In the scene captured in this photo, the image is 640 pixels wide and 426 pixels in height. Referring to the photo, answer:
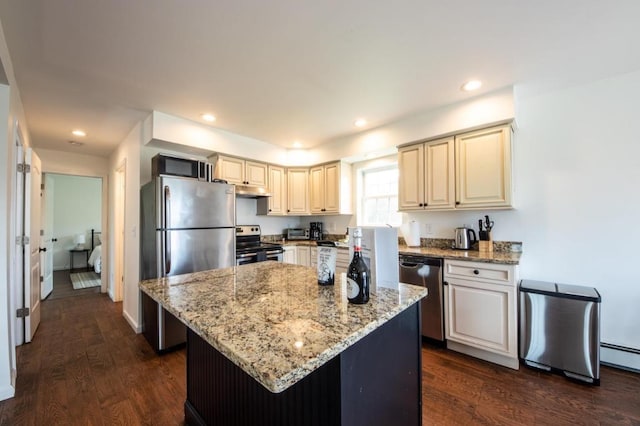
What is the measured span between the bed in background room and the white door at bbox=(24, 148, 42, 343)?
96.0 inches

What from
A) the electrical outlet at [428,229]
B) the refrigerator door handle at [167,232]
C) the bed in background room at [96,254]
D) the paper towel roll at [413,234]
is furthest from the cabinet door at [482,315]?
the bed in background room at [96,254]

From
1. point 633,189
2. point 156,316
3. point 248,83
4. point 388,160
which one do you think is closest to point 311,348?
point 248,83

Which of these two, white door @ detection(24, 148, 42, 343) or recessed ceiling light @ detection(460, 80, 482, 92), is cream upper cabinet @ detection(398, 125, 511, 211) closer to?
recessed ceiling light @ detection(460, 80, 482, 92)

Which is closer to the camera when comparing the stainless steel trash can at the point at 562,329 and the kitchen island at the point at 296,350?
the kitchen island at the point at 296,350

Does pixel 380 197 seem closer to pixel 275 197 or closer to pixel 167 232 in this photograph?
pixel 275 197

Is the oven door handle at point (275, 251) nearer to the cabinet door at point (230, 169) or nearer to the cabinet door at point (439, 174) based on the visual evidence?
the cabinet door at point (230, 169)

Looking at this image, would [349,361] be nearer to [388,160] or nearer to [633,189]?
[633,189]

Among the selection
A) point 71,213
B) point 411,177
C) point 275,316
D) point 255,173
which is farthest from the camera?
point 71,213

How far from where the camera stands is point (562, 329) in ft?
6.88

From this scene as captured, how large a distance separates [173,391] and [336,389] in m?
1.80

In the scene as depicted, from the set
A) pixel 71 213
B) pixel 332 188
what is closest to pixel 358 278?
pixel 332 188

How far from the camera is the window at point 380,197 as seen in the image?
3748mm

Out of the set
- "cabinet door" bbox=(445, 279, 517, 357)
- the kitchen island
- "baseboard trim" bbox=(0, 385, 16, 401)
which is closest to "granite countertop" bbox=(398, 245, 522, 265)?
"cabinet door" bbox=(445, 279, 517, 357)

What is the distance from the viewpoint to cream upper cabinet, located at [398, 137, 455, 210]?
9.21 feet
